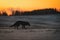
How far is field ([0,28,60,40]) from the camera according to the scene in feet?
4.30

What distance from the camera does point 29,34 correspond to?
1.32 m

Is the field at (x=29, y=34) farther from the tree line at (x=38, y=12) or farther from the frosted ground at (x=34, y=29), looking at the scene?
the tree line at (x=38, y=12)

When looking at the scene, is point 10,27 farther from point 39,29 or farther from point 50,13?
point 50,13

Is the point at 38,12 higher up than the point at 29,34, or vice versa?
the point at 38,12

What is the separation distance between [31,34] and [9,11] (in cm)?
32

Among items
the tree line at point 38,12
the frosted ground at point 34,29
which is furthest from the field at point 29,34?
the tree line at point 38,12

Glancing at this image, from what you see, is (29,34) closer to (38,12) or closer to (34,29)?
(34,29)

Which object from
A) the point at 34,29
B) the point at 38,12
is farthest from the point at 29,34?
the point at 38,12

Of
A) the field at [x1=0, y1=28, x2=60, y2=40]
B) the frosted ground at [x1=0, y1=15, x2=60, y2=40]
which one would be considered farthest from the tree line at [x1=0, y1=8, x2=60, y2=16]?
the field at [x1=0, y1=28, x2=60, y2=40]

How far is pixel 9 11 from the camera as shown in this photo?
51.8 inches

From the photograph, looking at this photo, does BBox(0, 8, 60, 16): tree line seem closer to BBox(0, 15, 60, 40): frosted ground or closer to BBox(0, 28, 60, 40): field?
BBox(0, 15, 60, 40): frosted ground

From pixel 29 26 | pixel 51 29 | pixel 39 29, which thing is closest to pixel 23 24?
pixel 29 26

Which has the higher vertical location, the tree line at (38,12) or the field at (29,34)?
the tree line at (38,12)

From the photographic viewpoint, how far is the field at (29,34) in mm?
1311
